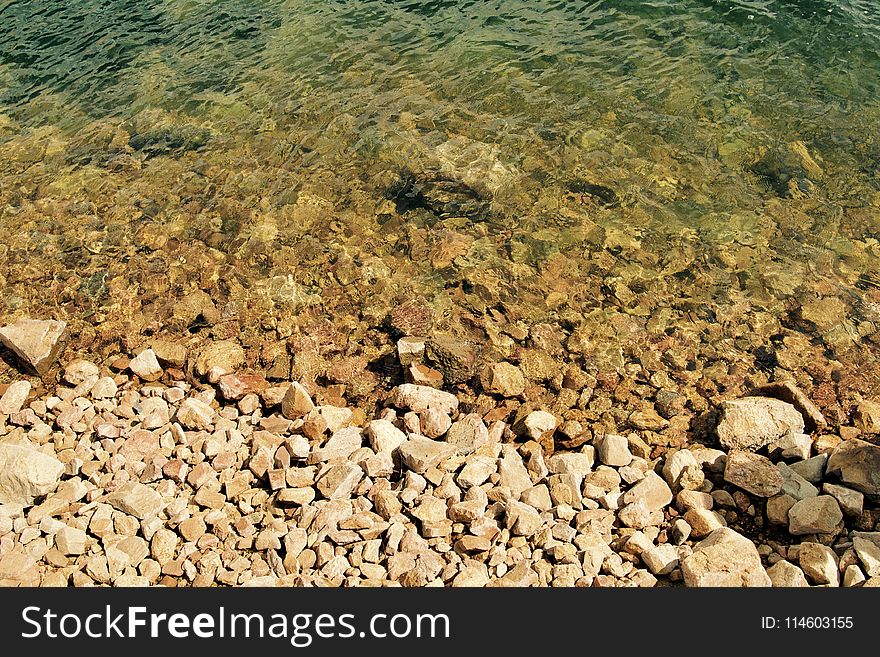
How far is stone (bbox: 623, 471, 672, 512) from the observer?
632 cm

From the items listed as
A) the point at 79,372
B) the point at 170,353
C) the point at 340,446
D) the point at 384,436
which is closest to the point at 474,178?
the point at 170,353

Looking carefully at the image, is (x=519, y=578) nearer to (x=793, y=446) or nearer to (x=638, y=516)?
(x=638, y=516)

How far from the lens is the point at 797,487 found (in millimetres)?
6270

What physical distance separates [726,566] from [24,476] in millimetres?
6300

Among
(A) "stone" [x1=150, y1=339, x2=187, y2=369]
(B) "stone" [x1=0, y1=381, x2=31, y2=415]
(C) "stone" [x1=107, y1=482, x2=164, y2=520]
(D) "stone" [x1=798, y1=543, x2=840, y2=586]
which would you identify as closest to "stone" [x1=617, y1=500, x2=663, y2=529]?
(D) "stone" [x1=798, y1=543, x2=840, y2=586]

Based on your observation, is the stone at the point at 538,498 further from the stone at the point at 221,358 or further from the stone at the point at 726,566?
the stone at the point at 221,358

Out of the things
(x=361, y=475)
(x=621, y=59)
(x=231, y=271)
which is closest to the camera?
(x=361, y=475)

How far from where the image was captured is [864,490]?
6141 millimetres

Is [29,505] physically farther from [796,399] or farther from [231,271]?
[796,399]

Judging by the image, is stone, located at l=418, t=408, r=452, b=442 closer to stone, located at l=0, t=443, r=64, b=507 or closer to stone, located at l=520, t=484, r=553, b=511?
stone, located at l=520, t=484, r=553, b=511

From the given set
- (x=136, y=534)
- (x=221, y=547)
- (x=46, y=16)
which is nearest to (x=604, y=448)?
(x=221, y=547)

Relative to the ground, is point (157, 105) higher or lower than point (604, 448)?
higher

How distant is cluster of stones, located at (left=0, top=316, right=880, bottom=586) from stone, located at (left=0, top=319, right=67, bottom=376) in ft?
2.29

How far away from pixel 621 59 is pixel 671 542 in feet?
37.4
